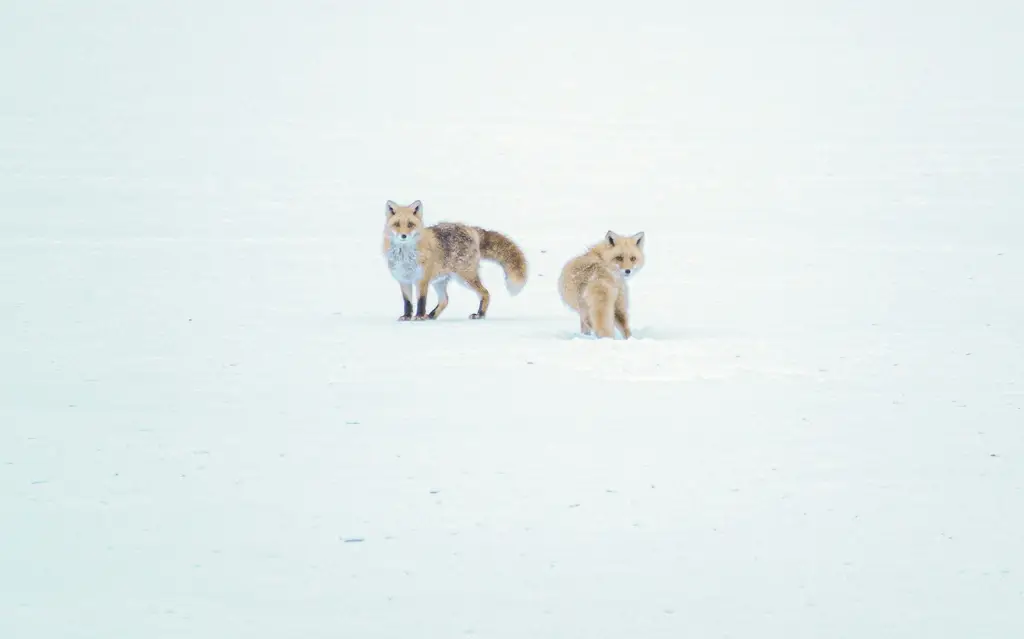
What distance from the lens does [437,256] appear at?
11.0 metres

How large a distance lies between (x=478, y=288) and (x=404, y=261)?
32.3 inches

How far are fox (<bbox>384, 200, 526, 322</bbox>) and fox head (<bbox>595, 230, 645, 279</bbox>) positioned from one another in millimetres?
1744

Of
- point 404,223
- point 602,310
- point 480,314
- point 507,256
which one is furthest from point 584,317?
point 507,256

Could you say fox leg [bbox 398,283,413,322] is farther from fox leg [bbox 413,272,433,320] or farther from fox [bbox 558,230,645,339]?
fox [bbox 558,230,645,339]

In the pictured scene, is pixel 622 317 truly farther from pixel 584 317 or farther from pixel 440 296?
pixel 440 296

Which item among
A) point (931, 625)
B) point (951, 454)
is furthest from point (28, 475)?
point (951, 454)

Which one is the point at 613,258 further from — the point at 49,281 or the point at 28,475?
the point at 49,281

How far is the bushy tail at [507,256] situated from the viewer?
11.5 meters

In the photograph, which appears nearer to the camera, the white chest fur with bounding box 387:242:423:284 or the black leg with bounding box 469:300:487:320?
the white chest fur with bounding box 387:242:423:284

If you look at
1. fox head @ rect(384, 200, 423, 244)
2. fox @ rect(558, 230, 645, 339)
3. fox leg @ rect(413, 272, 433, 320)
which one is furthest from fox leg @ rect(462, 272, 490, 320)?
fox @ rect(558, 230, 645, 339)

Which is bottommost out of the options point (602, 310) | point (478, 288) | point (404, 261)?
point (602, 310)

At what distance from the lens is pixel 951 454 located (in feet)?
21.4

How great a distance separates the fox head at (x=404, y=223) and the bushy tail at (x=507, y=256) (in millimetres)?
990

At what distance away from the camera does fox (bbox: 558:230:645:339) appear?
30.6 ft
